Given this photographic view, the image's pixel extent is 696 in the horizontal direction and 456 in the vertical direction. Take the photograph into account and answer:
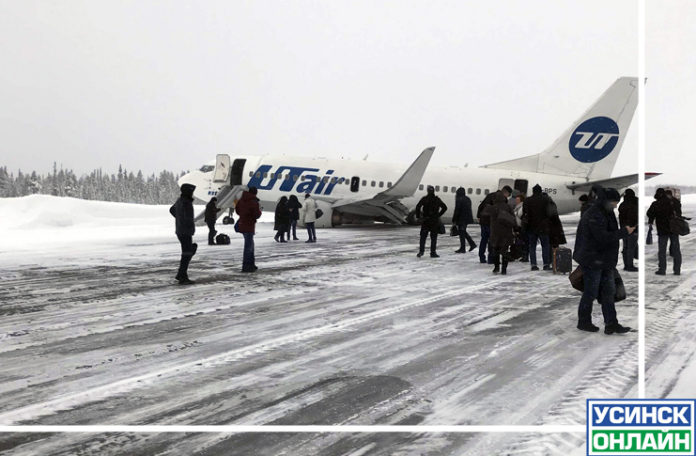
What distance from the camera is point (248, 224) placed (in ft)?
40.1

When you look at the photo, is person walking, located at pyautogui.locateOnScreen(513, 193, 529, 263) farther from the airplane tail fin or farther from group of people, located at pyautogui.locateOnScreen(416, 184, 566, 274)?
the airplane tail fin

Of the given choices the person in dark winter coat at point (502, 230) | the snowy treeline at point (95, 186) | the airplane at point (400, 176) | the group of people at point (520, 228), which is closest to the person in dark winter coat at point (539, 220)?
the group of people at point (520, 228)

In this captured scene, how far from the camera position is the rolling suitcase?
11836mm

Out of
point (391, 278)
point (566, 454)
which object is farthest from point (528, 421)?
point (391, 278)

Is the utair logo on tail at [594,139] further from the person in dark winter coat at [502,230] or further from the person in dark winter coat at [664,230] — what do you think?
the person in dark winter coat at [502,230]

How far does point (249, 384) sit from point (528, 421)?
2323 millimetres

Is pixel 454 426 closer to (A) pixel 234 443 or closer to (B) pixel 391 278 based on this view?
(A) pixel 234 443

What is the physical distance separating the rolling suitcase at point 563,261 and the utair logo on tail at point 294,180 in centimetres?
1611

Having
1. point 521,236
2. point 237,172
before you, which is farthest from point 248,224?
point 237,172

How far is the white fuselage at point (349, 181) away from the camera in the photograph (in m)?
27.0

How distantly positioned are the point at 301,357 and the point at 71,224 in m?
29.5

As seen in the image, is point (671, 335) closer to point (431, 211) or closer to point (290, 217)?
point (431, 211)

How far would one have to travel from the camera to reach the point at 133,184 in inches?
5527

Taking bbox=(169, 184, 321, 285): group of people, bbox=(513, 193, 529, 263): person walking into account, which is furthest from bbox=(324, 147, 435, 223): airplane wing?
bbox=(169, 184, 321, 285): group of people
